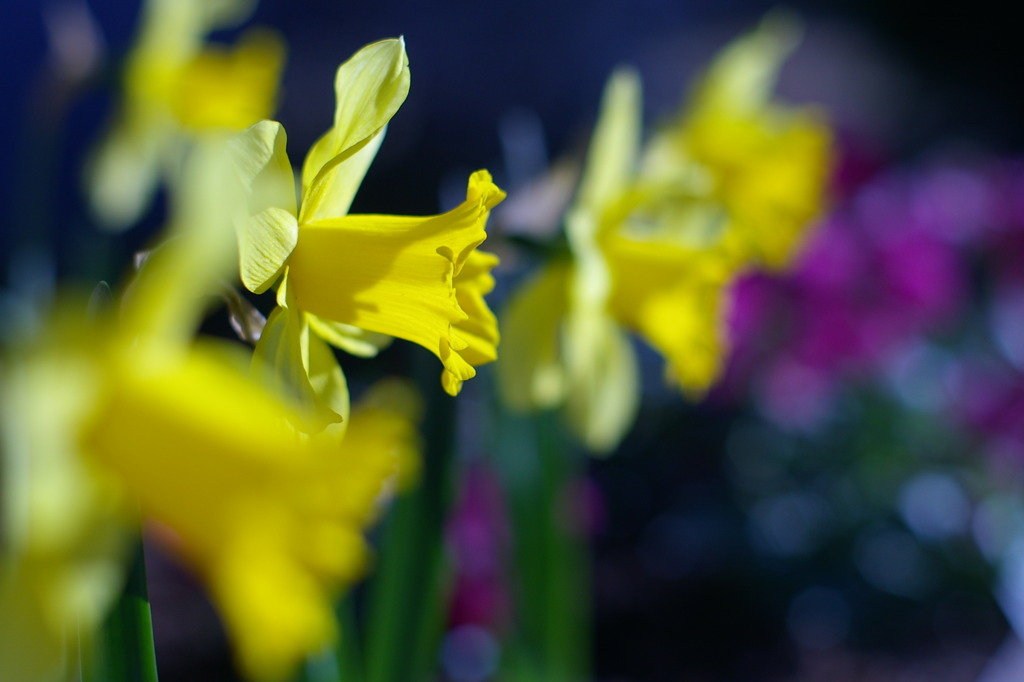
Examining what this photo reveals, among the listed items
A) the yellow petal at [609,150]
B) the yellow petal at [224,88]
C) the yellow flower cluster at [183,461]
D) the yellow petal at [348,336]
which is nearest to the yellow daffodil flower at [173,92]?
the yellow petal at [224,88]

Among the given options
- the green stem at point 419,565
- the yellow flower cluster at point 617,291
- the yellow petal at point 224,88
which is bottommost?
the green stem at point 419,565

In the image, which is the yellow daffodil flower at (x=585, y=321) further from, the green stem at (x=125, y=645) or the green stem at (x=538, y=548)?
the green stem at (x=125, y=645)

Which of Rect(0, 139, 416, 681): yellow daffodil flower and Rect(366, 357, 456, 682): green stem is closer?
Rect(0, 139, 416, 681): yellow daffodil flower

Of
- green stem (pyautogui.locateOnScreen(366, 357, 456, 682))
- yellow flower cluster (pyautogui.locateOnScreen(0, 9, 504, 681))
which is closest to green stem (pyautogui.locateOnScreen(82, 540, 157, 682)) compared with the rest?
yellow flower cluster (pyautogui.locateOnScreen(0, 9, 504, 681))

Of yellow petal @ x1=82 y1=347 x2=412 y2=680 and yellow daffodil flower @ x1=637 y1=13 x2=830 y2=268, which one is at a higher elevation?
yellow petal @ x1=82 y1=347 x2=412 y2=680

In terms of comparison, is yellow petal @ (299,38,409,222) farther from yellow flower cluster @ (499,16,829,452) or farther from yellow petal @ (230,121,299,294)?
yellow flower cluster @ (499,16,829,452)

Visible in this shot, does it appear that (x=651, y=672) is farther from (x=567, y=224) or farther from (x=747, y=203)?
(x=567, y=224)

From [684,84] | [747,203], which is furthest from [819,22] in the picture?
[747,203]
